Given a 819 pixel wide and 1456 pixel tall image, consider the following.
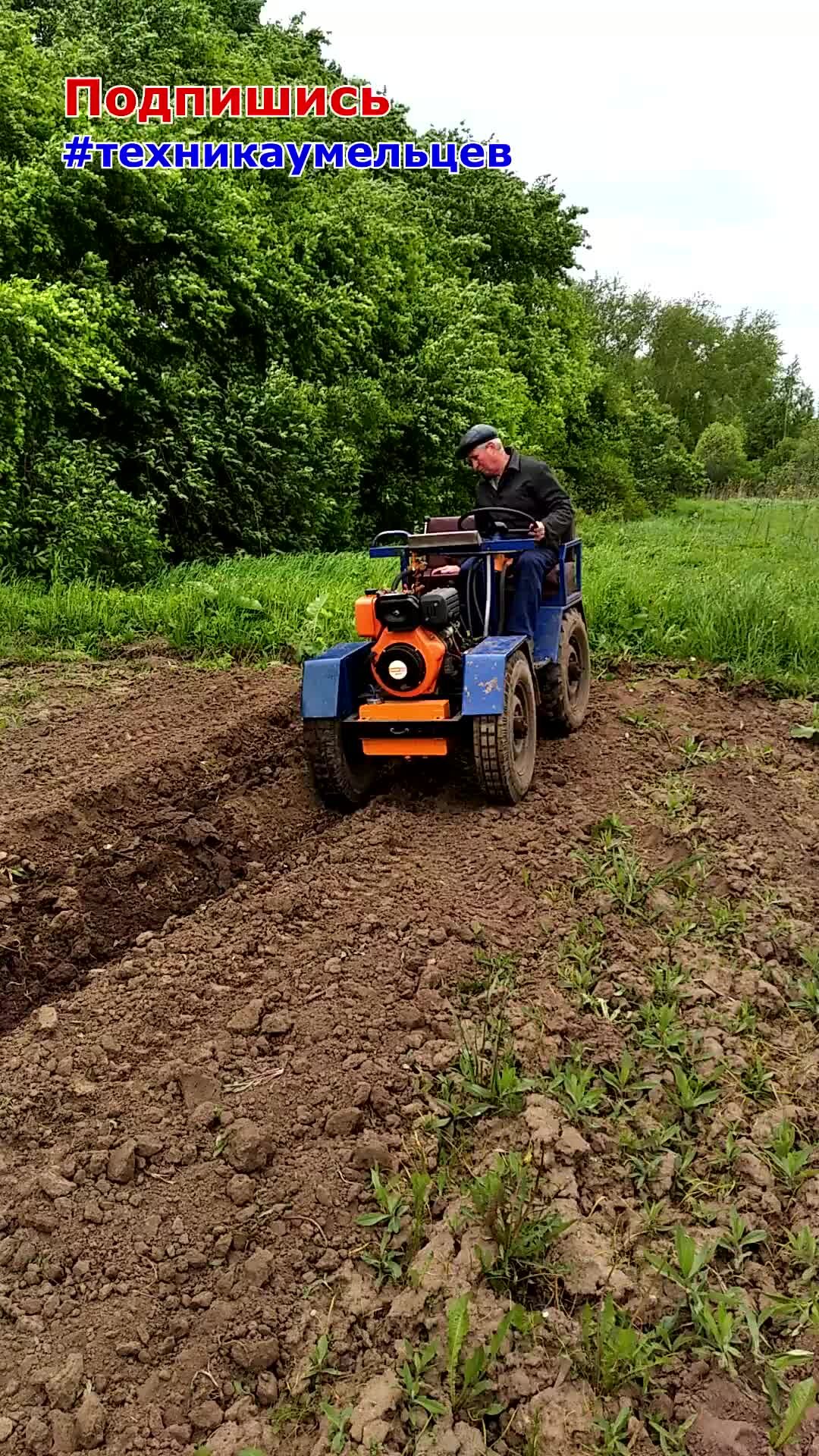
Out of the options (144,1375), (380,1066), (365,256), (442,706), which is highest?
(365,256)

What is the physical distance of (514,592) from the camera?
19.2 feet

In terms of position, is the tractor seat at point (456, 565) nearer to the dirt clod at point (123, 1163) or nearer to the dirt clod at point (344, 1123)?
the dirt clod at point (344, 1123)

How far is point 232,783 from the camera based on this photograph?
6004mm

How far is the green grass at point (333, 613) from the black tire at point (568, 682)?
1.23 metres

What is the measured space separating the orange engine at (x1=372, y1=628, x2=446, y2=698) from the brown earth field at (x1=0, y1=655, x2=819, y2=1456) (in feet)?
2.06

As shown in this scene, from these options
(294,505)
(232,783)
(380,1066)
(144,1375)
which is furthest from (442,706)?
(294,505)

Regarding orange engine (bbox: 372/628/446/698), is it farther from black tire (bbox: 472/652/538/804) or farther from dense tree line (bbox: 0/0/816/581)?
dense tree line (bbox: 0/0/816/581)

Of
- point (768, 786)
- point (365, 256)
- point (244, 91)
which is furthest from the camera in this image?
point (365, 256)

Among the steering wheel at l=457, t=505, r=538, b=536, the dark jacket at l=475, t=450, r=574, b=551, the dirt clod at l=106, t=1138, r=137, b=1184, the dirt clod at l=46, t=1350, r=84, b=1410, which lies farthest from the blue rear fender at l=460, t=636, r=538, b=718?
the dirt clod at l=46, t=1350, r=84, b=1410

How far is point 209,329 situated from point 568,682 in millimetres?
8249

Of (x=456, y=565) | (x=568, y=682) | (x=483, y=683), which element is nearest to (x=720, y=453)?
(x=568, y=682)

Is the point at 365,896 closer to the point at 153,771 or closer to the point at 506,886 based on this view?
the point at 506,886

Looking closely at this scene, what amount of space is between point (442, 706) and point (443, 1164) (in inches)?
98.7

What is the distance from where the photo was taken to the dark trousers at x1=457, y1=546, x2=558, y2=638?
5.74m
